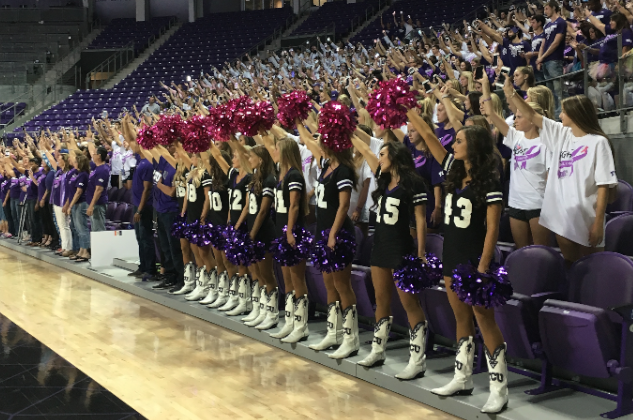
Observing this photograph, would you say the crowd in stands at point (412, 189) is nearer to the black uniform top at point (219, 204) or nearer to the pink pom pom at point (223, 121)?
the black uniform top at point (219, 204)

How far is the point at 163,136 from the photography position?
634 cm

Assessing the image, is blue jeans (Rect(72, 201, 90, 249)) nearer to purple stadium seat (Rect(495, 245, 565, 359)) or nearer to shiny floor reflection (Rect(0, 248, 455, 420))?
shiny floor reflection (Rect(0, 248, 455, 420))

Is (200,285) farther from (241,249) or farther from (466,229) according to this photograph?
(466,229)

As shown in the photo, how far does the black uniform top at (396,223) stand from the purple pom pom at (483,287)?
2.10 feet

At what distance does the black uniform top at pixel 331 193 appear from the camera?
433 centimetres

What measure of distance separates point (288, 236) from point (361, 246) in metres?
0.59

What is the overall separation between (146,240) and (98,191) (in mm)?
1633

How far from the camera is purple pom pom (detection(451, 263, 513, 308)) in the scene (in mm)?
3199

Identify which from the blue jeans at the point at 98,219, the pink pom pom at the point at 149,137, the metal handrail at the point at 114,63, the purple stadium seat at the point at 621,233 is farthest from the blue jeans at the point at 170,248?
the metal handrail at the point at 114,63

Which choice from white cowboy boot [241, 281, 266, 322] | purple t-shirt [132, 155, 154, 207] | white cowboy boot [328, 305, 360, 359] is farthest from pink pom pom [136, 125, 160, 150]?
white cowboy boot [328, 305, 360, 359]

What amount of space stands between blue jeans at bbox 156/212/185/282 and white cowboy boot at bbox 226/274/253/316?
137 centimetres

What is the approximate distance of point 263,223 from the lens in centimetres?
527

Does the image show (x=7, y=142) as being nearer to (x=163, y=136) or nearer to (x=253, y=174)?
(x=163, y=136)

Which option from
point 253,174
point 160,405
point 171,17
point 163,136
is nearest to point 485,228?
point 160,405
